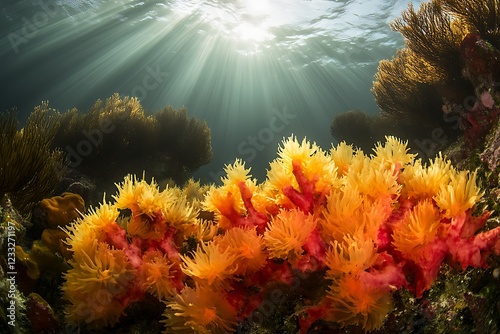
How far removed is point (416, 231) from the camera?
1.54 meters

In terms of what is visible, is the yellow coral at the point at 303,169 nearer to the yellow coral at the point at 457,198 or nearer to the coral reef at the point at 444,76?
the yellow coral at the point at 457,198

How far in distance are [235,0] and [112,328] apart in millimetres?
21308

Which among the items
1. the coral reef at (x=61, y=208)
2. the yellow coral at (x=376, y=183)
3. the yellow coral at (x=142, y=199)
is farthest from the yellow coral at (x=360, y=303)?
the coral reef at (x=61, y=208)

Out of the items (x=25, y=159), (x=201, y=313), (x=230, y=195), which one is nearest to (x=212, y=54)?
(x=25, y=159)

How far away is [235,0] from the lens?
1970 cm

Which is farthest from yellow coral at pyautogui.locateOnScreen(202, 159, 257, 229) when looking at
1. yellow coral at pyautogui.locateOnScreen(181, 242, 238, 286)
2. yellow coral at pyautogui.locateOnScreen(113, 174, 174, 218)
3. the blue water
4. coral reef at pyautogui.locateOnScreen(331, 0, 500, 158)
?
the blue water

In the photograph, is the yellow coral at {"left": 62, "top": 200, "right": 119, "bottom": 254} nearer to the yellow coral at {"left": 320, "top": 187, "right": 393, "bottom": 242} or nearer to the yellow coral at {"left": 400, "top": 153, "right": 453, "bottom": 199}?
the yellow coral at {"left": 320, "top": 187, "right": 393, "bottom": 242}

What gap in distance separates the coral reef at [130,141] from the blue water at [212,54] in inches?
192

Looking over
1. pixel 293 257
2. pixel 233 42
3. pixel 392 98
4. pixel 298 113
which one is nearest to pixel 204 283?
pixel 293 257

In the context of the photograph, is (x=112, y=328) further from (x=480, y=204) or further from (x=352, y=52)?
(x=352, y=52)

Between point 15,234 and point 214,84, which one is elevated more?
point 15,234

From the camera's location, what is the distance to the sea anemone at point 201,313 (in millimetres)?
1556

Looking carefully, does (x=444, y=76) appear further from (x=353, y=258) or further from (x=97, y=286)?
(x=97, y=286)

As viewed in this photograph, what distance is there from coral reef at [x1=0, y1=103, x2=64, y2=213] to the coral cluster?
0.95m
